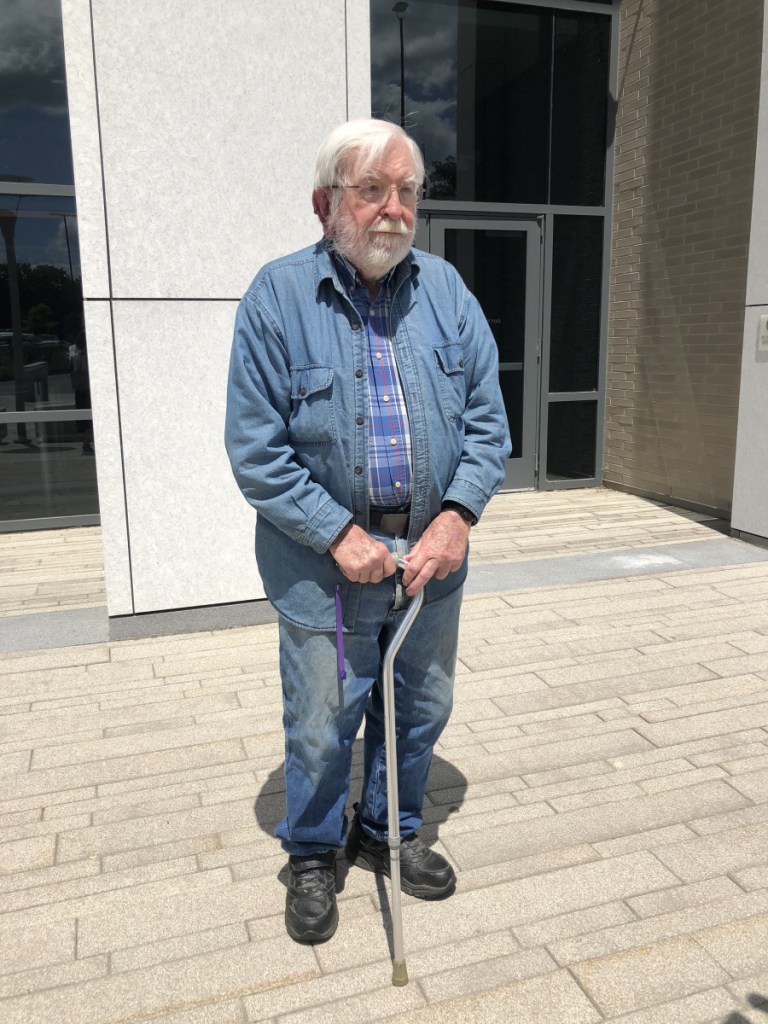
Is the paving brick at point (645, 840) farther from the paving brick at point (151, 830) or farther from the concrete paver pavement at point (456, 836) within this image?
the paving brick at point (151, 830)

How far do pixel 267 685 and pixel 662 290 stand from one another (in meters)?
5.68

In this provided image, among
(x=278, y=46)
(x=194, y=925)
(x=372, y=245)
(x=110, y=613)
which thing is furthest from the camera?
(x=110, y=613)

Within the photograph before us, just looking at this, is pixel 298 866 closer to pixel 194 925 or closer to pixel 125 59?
pixel 194 925

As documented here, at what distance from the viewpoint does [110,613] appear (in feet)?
14.9

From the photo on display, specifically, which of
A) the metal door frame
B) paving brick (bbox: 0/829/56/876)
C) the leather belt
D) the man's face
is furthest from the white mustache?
the metal door frame

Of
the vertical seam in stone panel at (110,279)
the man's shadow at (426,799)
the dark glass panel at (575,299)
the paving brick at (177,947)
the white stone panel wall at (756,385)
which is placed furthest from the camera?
the dark glass panel at (575,299)

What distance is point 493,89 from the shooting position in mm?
7805

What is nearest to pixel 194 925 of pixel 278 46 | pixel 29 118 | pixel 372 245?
pixel 372 245

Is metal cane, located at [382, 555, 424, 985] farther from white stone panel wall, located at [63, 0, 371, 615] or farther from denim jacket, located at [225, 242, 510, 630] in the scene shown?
white stone panel wall, located at [63, 0, 371, 615]

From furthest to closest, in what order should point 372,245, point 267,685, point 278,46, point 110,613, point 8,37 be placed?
point 8,37 < point 110,613 < point 278,46 < point 267,685 < point 372,245

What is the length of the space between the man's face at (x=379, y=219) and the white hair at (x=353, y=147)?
0.06ft

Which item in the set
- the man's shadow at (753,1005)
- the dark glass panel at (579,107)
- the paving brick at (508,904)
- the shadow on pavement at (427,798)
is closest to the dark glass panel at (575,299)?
the dark glass panel at (579,107)

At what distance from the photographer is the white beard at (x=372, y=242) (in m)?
2.11

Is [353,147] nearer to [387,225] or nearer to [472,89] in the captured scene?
[387,225]
